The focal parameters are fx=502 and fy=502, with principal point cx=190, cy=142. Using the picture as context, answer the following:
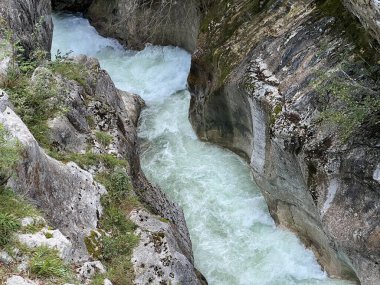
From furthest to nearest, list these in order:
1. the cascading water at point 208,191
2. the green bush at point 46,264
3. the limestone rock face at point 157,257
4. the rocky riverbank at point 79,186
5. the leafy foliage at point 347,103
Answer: the cascading water at point 208,191 → the leafy foliage at point 347,103 → the limestone rock face at point 157,257 → the rocky riverbank at point 79,186 → the green bush at point 46,264

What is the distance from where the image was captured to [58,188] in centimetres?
785

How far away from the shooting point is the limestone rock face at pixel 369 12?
707 centimetres

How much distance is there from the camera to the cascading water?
33.5ft

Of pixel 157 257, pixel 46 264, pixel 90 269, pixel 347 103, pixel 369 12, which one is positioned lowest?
pixel 90 269

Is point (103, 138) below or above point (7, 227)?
above

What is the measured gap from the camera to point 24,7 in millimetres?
12031

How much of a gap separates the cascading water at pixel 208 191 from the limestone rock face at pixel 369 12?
4.86 metres

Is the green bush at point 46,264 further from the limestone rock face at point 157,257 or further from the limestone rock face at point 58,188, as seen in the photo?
the limestone rock face at point 157,257

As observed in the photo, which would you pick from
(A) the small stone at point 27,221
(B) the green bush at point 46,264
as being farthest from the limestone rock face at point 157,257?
(A) the small stone at point 27,221

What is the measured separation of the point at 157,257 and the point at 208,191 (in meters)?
4.31

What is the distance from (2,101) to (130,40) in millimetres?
10853

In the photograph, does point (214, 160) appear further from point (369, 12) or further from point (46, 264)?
point (46, 264)

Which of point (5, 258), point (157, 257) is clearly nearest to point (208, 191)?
point (157, 257)

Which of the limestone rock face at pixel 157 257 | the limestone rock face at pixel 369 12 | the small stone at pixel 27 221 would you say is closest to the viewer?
the small stone at pixel 27 221
